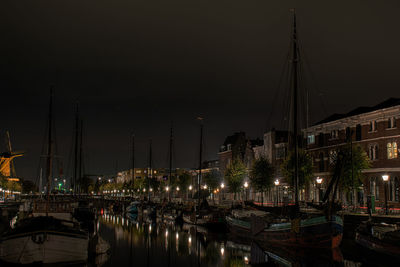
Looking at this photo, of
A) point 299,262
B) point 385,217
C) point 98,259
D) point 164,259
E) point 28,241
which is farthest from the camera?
point 385,217

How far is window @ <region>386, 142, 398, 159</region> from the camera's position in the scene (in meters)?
58.9

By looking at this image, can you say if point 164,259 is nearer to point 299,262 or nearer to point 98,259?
point 98,259

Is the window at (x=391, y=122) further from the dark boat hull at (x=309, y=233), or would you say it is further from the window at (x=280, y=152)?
the dark boat hull at (x=309, y=233)

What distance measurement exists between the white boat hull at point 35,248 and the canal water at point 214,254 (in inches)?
153

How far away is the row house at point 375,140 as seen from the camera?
193 feet

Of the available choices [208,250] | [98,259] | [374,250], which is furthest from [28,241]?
[374,250]

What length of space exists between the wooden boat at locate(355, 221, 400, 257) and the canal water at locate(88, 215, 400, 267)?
2.49 ft

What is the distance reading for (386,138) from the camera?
60406mm

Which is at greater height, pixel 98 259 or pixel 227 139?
pixel 227 139

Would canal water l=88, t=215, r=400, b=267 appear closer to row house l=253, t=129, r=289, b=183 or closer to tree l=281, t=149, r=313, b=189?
tree l=281, t=149, r=313, b=189

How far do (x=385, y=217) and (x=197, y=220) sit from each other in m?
28.8

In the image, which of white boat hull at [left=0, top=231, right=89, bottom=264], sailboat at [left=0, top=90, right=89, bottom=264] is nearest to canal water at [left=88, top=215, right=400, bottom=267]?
sailboat at [left=0, top=90, right=89, bottom=264]

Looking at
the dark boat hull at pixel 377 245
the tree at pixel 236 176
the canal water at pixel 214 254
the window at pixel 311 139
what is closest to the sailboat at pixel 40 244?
the canal water at pixel 214 254

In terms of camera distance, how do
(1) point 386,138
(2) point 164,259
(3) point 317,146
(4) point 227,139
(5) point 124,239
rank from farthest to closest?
(4) point 227,139
(3) point 317,146
(1) point 386,138
(5) point 124,239
(2) point 164,259
